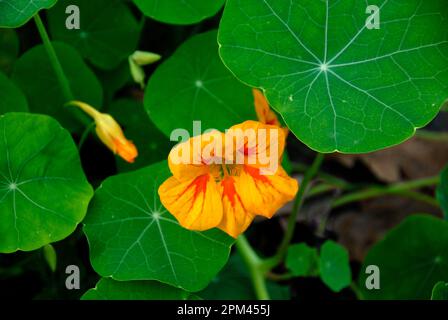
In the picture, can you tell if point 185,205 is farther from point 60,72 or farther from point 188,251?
point 60,72

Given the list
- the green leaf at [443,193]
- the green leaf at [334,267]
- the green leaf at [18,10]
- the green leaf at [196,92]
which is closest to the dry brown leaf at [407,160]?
the green leaf at [443,193]

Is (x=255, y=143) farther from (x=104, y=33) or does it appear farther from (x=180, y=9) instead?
(x=104, y=33)

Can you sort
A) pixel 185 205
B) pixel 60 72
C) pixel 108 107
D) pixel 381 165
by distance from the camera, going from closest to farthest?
1. pixel 185 205
2. pixel 60 72
3. pixel 108 107
4. pixel 381 165

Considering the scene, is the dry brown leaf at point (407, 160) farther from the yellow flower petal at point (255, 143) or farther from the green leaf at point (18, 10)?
the green leaf at point (18, 10)

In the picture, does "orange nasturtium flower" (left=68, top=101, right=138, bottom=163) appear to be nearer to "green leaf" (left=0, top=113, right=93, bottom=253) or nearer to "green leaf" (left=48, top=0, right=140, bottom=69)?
"green leaf" (left=0, top=113, right=93, bottom=253)

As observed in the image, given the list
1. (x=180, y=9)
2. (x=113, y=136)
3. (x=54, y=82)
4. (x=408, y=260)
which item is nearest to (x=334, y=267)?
(x=408, y=260)

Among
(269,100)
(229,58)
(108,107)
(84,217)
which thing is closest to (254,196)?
(269,100)

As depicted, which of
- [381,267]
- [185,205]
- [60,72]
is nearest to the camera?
[185,205]
